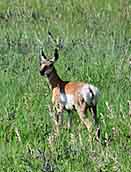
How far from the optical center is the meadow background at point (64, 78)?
4074mm

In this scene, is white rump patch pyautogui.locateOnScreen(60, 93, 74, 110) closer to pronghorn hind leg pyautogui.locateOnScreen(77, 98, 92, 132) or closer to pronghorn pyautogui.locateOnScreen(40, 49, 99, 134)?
pronghorn pyautogui.locateOnScreen(40, 49, 99, 134)

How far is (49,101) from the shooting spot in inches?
246

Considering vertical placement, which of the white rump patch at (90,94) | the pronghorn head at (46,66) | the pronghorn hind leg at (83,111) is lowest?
the pronghorn hind leg at (83,111)

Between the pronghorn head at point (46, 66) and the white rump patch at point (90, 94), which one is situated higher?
the pronghorn head at point (46, 66)

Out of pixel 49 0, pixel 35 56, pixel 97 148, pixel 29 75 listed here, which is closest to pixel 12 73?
pixel 29 75

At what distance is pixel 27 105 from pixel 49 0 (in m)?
8.15

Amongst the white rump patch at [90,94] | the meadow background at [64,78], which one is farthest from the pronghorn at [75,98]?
the meadow background at [64,78]

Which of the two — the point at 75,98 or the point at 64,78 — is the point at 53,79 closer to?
the point at 75,98

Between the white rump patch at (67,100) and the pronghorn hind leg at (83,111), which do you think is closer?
the pronghorn hind leg at (83,111)

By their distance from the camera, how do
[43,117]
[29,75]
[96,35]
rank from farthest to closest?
[96,35], [29,75], [43,117]

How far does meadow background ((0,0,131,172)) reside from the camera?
4074 millimetres

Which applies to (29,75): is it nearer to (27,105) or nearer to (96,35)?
(27,105)

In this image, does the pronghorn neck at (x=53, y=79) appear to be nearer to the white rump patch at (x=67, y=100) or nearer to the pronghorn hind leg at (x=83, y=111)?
the white rump patch at (x=67, y=100)

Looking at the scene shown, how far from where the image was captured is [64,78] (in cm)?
729
